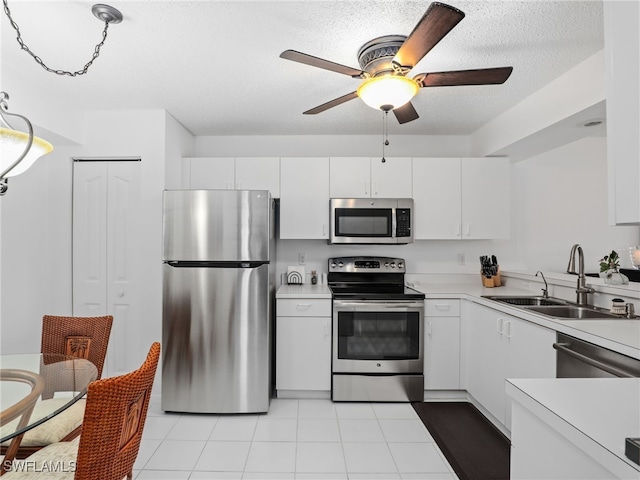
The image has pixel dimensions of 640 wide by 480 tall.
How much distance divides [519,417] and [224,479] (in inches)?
66.8

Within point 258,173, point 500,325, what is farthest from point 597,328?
point 258,173

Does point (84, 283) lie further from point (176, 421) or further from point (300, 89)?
point (300, 89)

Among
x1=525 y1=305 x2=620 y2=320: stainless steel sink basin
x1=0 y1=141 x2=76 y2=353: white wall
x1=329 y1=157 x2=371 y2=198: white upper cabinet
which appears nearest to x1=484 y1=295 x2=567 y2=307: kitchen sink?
x1=525 y1=305 x2=620 y2=320: stainless steel sink basin

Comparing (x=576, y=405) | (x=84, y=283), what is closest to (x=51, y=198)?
(x=84, y=283)

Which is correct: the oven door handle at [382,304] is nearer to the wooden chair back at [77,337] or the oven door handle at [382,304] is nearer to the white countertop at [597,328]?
the white countertop at [597,328]

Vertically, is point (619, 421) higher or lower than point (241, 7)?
lower

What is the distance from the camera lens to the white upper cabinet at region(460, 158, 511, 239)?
11.5 ft

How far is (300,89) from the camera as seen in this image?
9.02 feet

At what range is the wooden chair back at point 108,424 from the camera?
45.2 inches

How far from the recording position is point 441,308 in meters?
3.18

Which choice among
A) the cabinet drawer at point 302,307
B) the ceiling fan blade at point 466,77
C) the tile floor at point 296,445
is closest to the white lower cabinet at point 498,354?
the tile floor at point 296,445

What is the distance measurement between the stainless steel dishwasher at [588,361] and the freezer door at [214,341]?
194 centimetres

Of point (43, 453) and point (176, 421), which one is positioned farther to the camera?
point (176, 421)

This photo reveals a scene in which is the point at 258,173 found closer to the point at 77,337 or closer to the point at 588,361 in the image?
the point at 77,337
